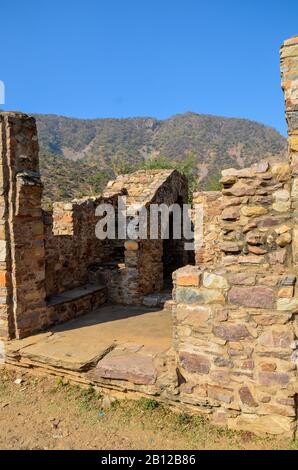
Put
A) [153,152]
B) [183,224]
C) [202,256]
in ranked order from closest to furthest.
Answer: [202,256]
[183,224]
[153,152]

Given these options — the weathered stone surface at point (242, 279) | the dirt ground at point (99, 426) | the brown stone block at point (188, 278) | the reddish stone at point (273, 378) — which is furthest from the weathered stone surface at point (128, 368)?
the weathered stone surface at point (242, 279)

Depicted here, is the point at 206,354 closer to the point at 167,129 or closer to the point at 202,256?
the point at 202,256

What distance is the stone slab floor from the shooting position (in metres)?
4.60

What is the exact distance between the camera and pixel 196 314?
4.04m

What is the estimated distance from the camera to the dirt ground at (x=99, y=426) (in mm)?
3668

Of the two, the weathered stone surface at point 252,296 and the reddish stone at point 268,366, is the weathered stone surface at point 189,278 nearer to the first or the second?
the weathered stone surface at point 252,296

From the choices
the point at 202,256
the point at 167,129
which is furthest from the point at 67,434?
the point at 167,129

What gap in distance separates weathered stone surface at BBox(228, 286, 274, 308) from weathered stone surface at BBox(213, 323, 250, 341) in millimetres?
231

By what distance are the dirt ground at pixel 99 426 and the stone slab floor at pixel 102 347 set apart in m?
0.30

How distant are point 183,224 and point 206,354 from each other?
7.74 meters

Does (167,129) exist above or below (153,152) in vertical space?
above

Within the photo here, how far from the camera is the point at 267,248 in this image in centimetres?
383

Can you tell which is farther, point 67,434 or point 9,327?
point 9,327

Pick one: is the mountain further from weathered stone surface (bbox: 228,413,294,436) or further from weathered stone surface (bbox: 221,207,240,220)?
weathered stone surface (bbox: 228,413,294,436)
